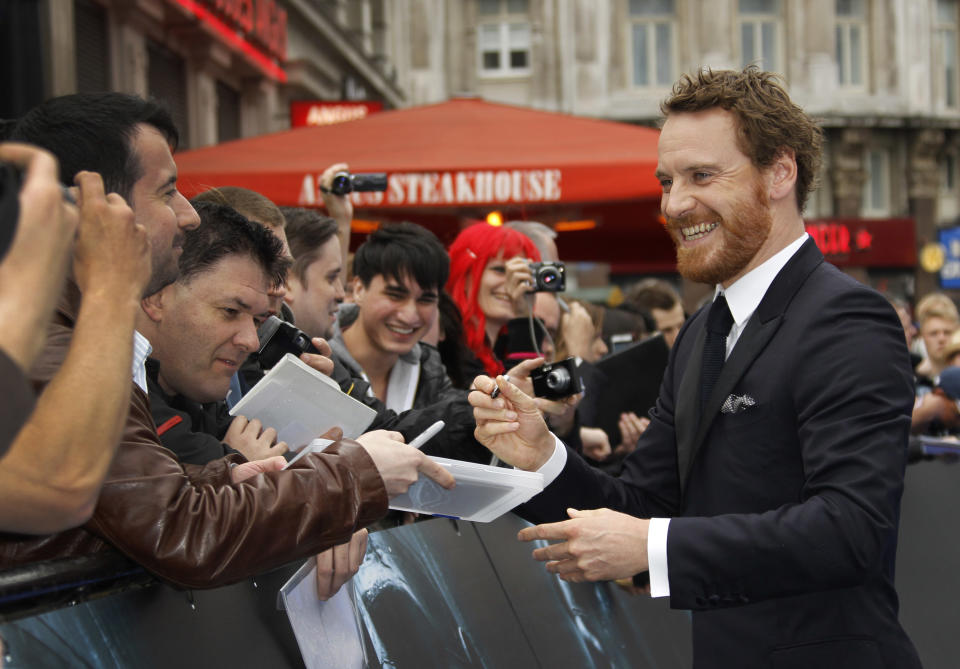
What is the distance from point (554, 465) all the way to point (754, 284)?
2.18 ft

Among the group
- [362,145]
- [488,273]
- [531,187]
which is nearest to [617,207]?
[531,187]

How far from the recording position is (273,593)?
7.54 feet

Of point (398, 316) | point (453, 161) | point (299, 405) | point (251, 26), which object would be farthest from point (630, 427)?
point (251, 26)

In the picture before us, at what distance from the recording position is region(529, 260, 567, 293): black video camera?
469cm

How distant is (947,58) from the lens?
30734 mm

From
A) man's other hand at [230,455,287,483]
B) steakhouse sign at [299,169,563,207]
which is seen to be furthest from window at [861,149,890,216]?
man's other hand at [230,455,287,483]

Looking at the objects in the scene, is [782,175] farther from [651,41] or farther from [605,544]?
[651,41]

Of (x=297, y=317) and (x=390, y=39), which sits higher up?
(x=390, y=39)

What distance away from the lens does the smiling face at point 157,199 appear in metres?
2.38

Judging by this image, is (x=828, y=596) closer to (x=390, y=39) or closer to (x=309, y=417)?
(x=309, y=417)

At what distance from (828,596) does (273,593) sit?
1.19 m

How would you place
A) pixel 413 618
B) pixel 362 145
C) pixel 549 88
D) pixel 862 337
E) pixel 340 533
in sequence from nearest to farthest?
pixel 340 533, pixel 862 337, pixel 413 618, pixel 362 145, pixel 549 88

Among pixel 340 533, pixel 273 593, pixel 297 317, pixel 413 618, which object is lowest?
pixel 413 618

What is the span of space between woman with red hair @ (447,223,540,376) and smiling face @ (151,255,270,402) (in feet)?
7.06
